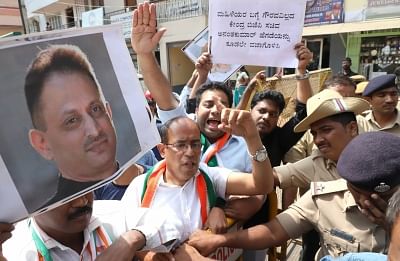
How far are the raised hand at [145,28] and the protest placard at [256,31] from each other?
81cm

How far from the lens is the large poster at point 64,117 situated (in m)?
0.81

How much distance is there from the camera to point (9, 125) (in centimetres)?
80

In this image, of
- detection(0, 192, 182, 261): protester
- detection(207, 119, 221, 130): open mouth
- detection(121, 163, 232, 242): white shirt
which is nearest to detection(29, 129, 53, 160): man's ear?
detection(0, 192, 182, 261): protester

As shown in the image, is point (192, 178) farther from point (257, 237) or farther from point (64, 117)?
point (64, 117)

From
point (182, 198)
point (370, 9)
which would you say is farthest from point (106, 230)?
point (370, 9)

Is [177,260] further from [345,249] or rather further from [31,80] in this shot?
[31,80]

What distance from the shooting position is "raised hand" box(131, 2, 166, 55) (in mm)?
1561

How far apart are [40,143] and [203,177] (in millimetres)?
937

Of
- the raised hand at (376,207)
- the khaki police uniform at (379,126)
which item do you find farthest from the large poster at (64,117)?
the khaki police uniform at (379,126)

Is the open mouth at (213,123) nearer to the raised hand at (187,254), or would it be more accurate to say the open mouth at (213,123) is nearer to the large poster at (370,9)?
the raised hand at (187,254)

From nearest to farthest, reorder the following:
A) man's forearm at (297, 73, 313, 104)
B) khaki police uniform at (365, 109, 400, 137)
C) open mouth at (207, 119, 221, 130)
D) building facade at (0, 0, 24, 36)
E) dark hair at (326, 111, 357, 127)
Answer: dark hair at (326, 111, 357, 127) < open mouth at (207, 119, 221, 130) < man's forearm at (297, 73, 313, 104) < khaki police uniform at (365, 109, 400, 137) < building facade at (0, 0, 24, 36)

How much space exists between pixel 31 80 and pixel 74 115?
139mm

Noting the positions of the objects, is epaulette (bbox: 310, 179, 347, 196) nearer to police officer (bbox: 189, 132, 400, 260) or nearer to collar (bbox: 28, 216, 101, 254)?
police officer (bbox: 189, 132, 400, 260)

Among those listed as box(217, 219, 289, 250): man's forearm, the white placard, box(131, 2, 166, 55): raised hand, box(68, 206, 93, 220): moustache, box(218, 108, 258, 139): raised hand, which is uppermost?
the white placard
